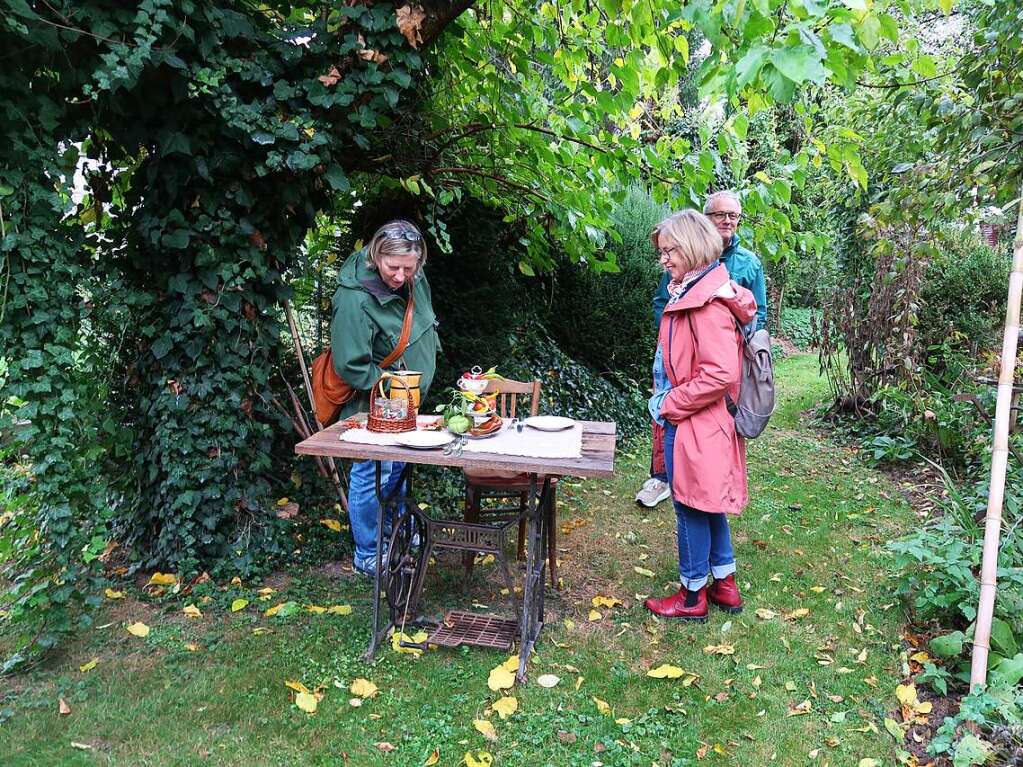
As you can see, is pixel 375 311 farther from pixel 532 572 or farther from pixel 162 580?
pixel 162 580

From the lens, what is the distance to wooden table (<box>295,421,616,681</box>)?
2.69m

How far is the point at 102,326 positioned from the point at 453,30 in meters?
2.59

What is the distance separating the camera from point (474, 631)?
3.22 m

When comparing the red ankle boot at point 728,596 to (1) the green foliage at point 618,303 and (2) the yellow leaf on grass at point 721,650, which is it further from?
(1) the green foliage at point 618,303

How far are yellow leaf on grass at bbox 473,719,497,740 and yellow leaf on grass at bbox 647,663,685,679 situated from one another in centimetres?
76

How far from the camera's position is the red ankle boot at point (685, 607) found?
3439 millimetres

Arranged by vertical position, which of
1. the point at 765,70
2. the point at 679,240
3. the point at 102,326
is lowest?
the point at 102,326

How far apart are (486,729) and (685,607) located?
1.30 m

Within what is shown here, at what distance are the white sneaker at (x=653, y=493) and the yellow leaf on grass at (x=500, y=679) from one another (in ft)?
7.69

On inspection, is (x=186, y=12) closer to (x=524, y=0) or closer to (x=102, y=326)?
(x=102, y=326)

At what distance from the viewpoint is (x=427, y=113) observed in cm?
443

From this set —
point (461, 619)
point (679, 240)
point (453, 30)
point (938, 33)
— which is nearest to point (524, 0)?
point (453, 30)

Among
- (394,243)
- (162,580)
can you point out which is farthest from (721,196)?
(162,580)

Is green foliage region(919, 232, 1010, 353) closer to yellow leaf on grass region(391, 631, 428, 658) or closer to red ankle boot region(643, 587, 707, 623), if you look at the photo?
red ankle boot region(643, 587, 707, 623)
